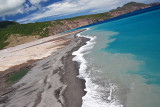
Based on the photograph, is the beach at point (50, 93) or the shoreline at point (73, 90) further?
the beach at point (50, 93)

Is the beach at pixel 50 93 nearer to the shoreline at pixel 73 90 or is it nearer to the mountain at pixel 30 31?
the shoreline at pixel 73 90

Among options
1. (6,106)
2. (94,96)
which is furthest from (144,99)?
(6,106)

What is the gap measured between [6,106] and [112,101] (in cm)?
767

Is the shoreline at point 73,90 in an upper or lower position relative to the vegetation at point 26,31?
lower

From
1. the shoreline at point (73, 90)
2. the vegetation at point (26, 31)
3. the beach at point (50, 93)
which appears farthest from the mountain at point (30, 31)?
the shoreline at point (73, 90)

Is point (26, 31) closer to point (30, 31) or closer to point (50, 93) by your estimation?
point (30, 31)

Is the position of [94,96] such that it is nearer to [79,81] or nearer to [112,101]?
[112,101]

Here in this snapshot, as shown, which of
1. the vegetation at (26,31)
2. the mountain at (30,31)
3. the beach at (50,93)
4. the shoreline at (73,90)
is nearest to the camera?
the shoreline at (73,90)

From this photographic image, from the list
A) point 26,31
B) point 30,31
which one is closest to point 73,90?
point 30,31

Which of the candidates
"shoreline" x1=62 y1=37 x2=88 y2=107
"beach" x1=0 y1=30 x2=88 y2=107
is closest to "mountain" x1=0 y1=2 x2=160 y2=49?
"beach" x1=0 y1=30 x2=88 y2=107

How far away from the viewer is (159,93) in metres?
6.82

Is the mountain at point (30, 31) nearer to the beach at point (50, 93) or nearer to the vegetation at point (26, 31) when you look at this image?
the vegetation at point (26, 31)

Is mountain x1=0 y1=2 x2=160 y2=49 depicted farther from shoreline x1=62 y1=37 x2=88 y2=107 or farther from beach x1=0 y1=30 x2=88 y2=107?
shoreline x1=62 y1=37 x2=88 y2=107

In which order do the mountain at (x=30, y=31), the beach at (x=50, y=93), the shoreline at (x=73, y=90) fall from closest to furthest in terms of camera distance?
1. the shoreline at (x=73, y=90)
2. the beach at (x=50, y=93)
3. the mountain at (x=30, y=31)
